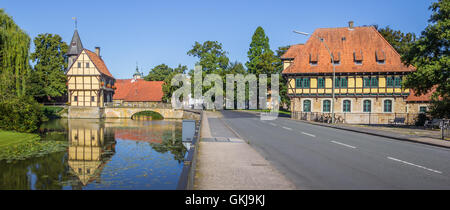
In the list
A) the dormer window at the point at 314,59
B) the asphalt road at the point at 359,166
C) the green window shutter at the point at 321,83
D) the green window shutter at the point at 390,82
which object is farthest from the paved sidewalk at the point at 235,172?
the green window shutter at the point at 390,82

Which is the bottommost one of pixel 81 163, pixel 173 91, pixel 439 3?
pixel 81 163

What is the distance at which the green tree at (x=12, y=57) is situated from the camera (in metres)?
26.0

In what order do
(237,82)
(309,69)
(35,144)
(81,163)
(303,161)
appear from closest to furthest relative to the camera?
(303,161), (81,163), (35,144), (309,69), (237,82)

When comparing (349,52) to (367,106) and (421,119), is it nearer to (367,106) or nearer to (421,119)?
(367,106)

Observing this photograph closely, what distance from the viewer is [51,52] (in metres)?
63.1

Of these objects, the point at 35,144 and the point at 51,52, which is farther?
the point at 51,52

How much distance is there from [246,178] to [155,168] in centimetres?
689

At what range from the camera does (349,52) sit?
4150 cm

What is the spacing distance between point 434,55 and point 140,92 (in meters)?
60.2

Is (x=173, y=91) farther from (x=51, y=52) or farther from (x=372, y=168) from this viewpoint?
(x=372, y=168)

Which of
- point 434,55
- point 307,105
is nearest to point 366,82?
point 307,105

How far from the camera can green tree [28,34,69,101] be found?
196ft

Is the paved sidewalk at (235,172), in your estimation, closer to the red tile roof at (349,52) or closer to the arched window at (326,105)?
the arched window at (326,105)

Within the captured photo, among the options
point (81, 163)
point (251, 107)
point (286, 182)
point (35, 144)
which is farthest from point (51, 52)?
point (286, 182)
